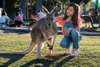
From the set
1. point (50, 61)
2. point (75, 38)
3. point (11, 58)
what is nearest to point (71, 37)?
point (75, 38)

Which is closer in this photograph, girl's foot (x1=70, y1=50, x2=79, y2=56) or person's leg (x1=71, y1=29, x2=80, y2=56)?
person's leg (x1=71, y1=29, x2=80, y2=56)

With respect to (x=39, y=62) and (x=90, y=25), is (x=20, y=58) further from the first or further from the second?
(x=90, y=25)

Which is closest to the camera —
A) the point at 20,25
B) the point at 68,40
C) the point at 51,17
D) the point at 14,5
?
the point at 51,17

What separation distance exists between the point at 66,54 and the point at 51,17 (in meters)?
1.16

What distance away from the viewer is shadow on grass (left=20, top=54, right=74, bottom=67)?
29.0ft

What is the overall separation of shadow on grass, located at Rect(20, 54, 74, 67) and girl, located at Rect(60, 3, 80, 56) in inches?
11.0

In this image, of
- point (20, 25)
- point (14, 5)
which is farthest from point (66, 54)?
point (14, 5)

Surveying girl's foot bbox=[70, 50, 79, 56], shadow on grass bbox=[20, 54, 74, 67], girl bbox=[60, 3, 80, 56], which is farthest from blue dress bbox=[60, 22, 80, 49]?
shadow on grass bbox=[20, 54, 74, 67]

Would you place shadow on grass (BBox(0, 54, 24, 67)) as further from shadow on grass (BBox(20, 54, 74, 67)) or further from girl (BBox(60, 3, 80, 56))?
girl (BBox(60, 3, 80, 56))

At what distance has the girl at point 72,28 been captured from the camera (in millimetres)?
9156

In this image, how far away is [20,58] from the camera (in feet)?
30.4

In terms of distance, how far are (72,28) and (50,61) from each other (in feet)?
3.14

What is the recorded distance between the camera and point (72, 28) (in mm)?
9227

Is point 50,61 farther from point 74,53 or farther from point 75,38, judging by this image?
point 75,38
